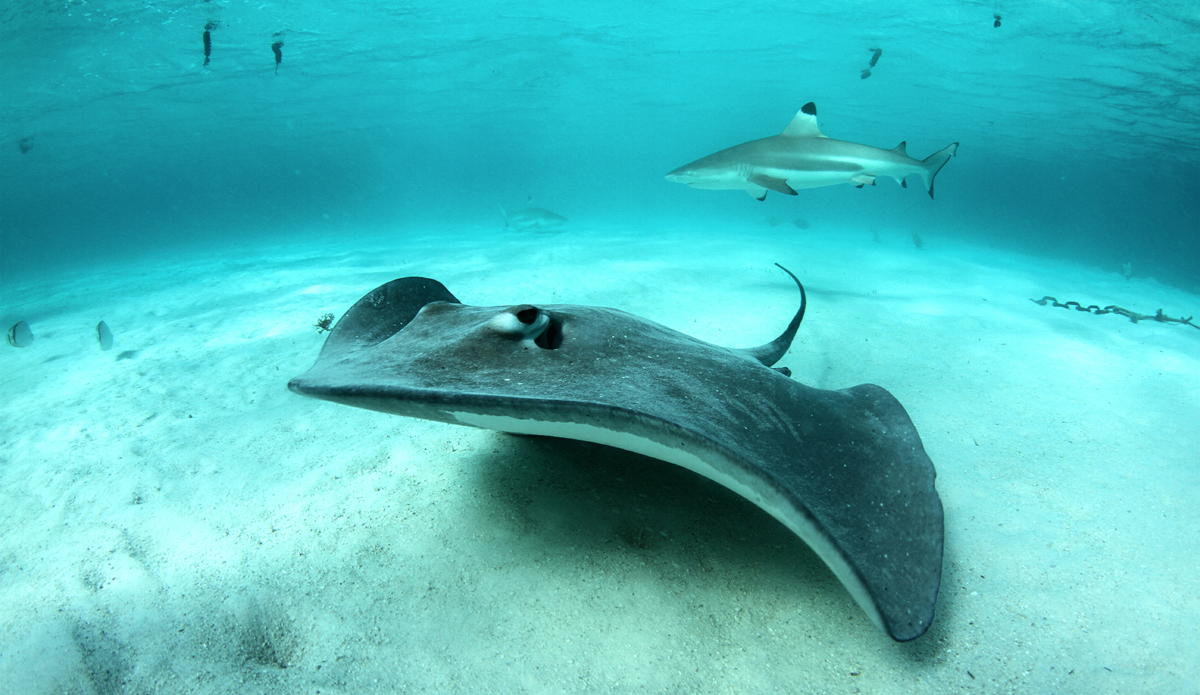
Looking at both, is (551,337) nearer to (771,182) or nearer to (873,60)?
(771,182)

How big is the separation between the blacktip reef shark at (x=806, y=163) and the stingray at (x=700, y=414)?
544cm

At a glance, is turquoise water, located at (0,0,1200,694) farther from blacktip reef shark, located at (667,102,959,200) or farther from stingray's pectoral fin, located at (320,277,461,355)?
blacktip reef shark, located at (667,102,959,200)

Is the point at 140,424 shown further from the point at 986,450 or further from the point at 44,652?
the point at 986,450

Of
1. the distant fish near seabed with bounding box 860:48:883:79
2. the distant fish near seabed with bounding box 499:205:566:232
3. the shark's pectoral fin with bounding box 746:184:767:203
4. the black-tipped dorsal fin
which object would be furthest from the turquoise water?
the distant fish near seabed with bounding box 499:205:566:232

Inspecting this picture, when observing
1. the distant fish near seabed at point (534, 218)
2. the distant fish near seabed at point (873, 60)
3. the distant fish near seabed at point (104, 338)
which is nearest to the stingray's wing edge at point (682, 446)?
the distant fish near seabed at point (104, 338)

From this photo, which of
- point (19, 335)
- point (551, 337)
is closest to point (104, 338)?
point (19, 335)

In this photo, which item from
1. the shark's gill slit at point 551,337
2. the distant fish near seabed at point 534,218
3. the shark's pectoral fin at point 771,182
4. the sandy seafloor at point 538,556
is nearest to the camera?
the sandy seafloor at point 538,556

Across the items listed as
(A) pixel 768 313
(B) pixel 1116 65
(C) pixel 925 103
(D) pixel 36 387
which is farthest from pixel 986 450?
(C) pixel 925 103

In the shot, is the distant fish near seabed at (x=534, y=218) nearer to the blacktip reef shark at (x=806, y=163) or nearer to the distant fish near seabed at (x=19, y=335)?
the blacktip reef shark at (x=806, y=163)

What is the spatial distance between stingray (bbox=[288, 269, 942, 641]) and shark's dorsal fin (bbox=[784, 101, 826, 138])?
6147 mm

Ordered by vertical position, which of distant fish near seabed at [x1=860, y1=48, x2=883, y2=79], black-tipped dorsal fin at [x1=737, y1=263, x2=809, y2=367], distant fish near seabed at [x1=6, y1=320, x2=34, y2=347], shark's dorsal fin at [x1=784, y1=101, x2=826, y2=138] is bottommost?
distant fish near seabed at [x1=6, y1=320, x2=34, y2=347]

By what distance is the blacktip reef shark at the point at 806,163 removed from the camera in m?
6.75

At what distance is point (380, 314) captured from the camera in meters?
2.95

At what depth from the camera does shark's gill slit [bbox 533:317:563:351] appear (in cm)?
200
